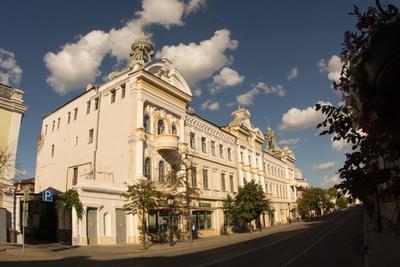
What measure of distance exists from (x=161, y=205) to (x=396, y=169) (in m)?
28.8

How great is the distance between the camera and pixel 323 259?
→ 17281 mm

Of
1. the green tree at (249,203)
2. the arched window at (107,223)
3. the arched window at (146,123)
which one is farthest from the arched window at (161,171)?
the green tree at (249,203)

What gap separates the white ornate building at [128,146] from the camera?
101ft

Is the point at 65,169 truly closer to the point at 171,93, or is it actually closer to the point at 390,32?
the point at 171,93

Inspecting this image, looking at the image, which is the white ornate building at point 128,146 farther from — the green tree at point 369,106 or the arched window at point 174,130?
the green tree at point 369,106

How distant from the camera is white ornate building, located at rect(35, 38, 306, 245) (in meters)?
30.6

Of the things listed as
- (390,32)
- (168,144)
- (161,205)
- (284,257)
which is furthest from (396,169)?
(168,144)

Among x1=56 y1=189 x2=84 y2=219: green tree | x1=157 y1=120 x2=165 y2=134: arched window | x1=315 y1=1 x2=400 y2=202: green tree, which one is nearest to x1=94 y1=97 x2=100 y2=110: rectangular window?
x1=157 y1=120 x2=165 y2=134: arched window

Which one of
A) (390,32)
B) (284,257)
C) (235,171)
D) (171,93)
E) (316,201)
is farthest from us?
(316,201)

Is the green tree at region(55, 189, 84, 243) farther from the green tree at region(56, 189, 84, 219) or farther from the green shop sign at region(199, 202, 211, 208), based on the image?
the green shop sign at region(199, 202, 211, 208)

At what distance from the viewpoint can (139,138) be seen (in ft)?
111

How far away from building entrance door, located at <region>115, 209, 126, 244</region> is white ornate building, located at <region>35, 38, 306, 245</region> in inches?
3.1

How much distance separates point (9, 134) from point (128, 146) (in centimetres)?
981

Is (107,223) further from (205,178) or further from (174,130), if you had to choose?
(205,178)
